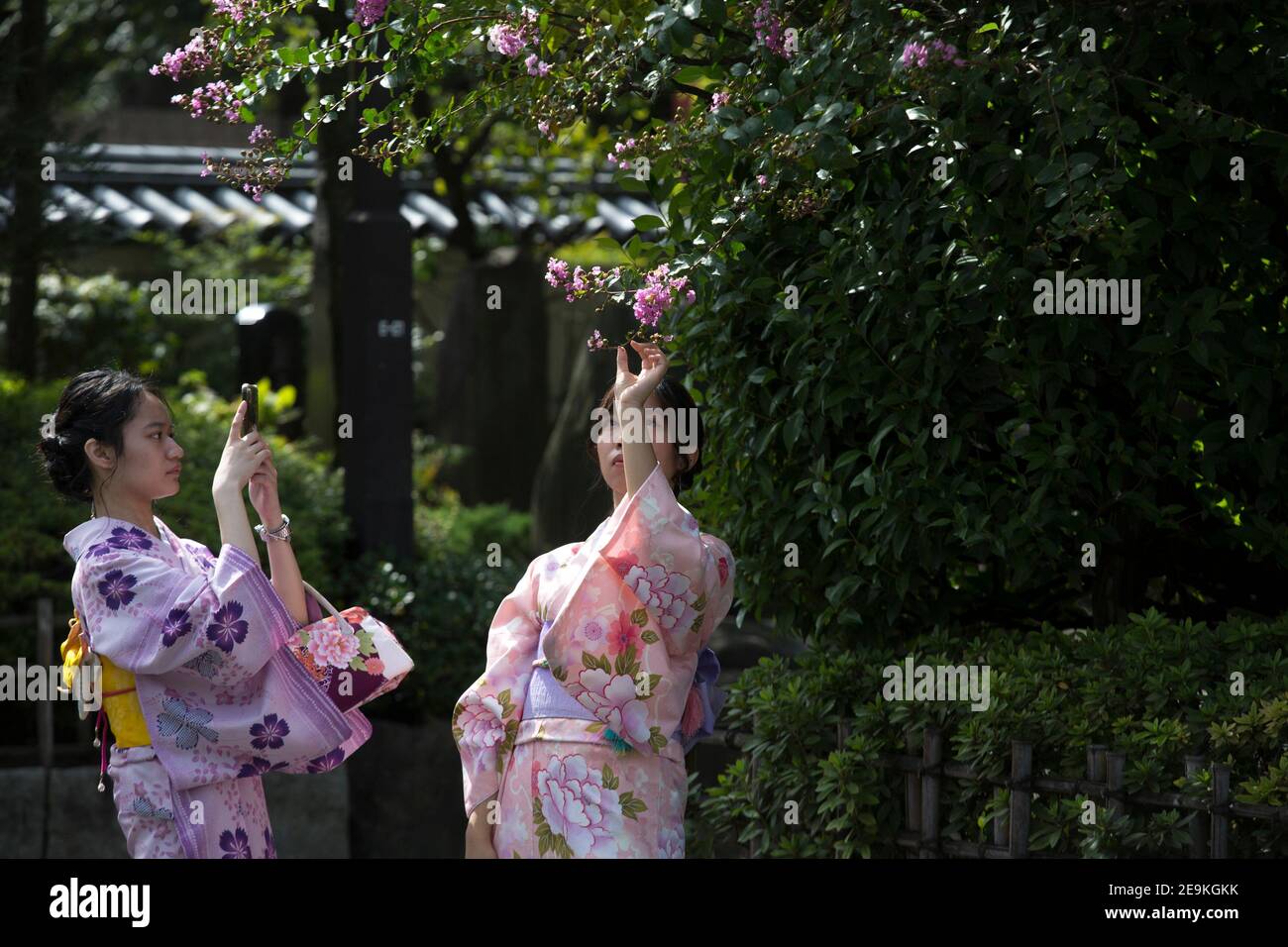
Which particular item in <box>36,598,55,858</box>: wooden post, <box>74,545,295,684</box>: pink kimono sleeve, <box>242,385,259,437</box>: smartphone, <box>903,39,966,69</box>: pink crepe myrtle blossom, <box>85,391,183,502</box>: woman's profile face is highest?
<box>903,39,966,69</box>: pink crepe myrtle blossom

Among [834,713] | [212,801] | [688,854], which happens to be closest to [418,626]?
[688,854]

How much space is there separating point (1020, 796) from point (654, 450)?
1.32 m

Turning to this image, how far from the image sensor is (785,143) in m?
3.75

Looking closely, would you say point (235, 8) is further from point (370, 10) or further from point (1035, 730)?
point (1035, 730)

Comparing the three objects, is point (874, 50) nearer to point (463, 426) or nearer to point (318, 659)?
point (318, 659)

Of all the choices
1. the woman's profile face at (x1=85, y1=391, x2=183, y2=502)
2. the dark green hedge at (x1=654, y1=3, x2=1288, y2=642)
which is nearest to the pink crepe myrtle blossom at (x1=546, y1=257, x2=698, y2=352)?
the dark green hedge at (x1=654, y1=3, x2=1288, y2=642)

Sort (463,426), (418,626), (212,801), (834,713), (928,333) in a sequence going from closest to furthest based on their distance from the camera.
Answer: (212,801) → (928,333) → (834,713) → (418,626) → (463,426)

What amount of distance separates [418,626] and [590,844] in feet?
12.9

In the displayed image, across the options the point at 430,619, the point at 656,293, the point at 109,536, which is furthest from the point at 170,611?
the point at 430,619

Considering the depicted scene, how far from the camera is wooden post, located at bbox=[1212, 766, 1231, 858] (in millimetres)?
3588

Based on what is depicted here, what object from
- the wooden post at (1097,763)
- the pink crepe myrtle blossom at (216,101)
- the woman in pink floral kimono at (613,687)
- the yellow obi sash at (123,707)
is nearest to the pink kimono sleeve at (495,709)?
the woman in pink floral kimono at (613,687)

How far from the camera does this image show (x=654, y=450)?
144 inches

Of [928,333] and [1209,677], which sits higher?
[928,333]

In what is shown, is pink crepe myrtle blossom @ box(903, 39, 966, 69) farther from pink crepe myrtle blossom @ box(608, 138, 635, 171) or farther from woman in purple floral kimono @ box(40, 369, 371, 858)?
woman in purple floral kimono @ box(40, 369, 371, 858)
